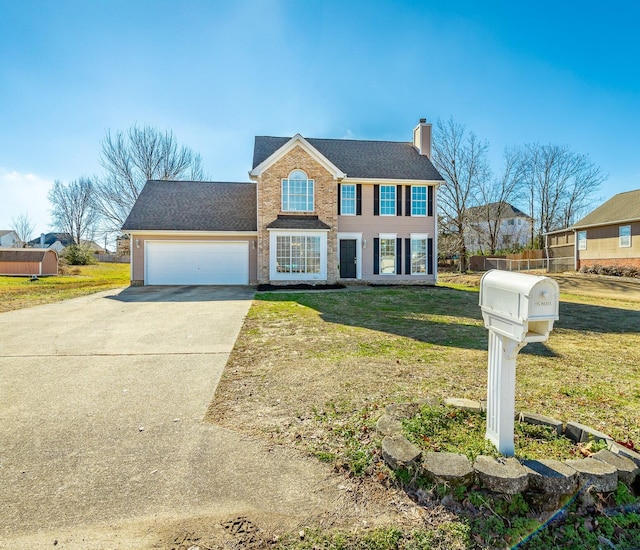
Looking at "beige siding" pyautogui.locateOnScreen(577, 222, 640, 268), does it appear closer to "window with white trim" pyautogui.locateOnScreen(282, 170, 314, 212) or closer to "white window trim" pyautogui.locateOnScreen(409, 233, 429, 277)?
"white window trim" pyautogui.locateOnScreen(409, 233, 429, 277)

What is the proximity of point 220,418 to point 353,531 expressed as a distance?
1.93 metres

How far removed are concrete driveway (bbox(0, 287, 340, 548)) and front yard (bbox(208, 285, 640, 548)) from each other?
0.35 metres

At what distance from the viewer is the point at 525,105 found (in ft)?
61.7

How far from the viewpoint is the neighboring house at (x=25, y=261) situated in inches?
1020

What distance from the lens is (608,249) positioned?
2614 centimetres

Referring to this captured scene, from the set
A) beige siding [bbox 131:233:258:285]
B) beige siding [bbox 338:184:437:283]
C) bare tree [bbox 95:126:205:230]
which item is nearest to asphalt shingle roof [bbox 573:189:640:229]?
beige siding [bbox 338:184:437:283]

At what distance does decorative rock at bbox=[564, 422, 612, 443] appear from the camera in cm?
293

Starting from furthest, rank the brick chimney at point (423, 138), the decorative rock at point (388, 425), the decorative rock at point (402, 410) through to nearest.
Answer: the brick chimney at point (423, 138), the decorative rock at point (402, 410), the decorative rock at point (388, 425)

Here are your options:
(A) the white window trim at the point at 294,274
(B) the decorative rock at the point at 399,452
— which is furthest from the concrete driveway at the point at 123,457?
(A) the white window trim at the point at 294,274

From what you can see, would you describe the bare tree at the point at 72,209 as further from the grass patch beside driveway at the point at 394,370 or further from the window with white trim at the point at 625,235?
the window with white trim at the point at 625,235

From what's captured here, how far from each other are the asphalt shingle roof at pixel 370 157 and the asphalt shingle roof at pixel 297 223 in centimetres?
328

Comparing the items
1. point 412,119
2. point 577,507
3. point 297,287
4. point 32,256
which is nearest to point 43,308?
point 297,287

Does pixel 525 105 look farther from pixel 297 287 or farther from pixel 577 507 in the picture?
pixel 577 507

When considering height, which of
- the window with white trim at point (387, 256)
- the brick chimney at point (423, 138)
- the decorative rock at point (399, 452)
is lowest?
the decorative rock at point (399, 452)
